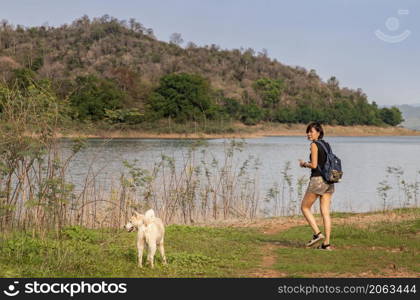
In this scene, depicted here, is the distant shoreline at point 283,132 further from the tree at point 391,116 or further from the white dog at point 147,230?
the white dog at point 147,230

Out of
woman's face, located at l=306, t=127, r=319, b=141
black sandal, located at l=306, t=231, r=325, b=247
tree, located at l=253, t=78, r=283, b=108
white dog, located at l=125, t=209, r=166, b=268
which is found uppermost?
tree, located at l=253, t=78, r=283, b=108

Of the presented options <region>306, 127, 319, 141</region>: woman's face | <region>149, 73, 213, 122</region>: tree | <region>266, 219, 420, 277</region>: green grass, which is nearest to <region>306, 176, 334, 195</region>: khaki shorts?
<region>306, 127, 319, 141</region>: woman's face

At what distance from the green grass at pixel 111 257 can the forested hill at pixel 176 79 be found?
4927cm

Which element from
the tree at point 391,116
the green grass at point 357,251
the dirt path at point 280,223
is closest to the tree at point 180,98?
the tree at point 391,116

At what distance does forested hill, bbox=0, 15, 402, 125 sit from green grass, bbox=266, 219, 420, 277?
49.1 m

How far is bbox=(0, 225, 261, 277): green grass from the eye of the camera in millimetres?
7094

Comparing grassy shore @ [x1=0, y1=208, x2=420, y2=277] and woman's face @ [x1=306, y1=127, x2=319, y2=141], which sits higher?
woman's face @ [x1=306, y1=127, x2=319, y2=141]

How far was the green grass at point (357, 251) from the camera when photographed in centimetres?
816

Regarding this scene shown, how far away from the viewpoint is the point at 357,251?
30.9ft

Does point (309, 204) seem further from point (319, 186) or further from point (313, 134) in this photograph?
point (313, 134)

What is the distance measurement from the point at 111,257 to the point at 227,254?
199 centimetres

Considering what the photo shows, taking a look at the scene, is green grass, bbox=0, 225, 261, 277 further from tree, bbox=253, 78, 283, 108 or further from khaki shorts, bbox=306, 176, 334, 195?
tree, bbox=253, 78, 283, 108

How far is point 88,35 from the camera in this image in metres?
125

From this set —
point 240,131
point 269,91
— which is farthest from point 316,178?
point 269,91
